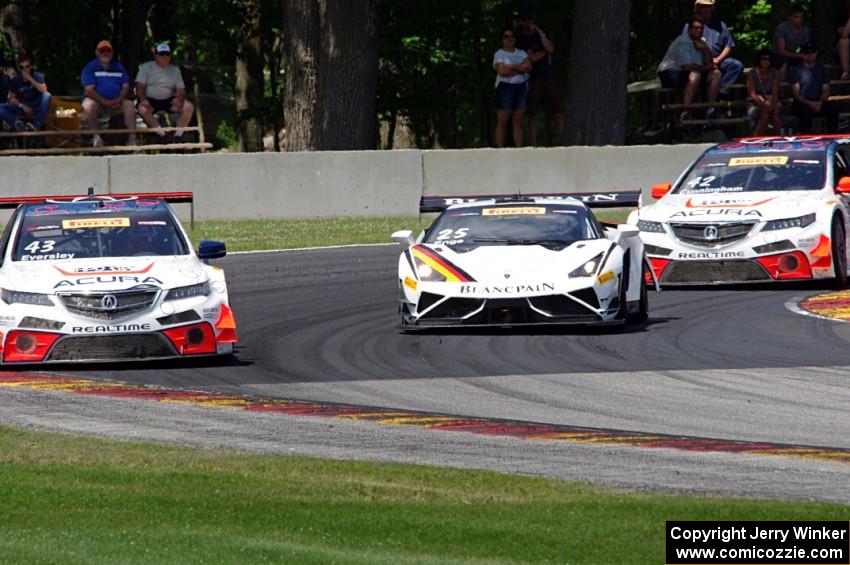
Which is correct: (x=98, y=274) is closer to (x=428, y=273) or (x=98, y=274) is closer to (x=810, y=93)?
(x=428, y=273)

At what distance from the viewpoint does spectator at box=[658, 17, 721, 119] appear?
92.9 feet

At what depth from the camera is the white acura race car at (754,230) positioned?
1766cm

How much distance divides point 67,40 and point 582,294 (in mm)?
31710

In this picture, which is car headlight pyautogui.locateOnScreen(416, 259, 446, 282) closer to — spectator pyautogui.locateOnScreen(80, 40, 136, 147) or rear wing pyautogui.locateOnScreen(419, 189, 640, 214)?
rear wing pyautogui.locateOnScreen(419, 189, 640, 214)

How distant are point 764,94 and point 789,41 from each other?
109cm

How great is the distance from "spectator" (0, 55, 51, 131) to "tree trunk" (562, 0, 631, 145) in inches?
330

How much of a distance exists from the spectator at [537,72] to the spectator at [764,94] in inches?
124

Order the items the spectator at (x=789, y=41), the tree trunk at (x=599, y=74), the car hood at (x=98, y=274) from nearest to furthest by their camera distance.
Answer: the car hood at (x=98, y=274) < the spectator at (x=789, y=41) < the tree trunk at (x=599, y=74)

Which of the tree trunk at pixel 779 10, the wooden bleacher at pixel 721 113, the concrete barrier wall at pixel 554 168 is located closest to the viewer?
the concrete barrier wall at pixel 554 168

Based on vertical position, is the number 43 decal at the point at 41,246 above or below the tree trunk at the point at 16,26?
below

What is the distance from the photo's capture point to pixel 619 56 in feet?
98.2

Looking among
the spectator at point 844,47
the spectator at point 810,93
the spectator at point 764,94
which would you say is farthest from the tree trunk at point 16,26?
the spectator at point 810,93

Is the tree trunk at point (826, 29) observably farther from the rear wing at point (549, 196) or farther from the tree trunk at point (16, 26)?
the rear wing at point (549, 196)

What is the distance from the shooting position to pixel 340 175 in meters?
25.7
